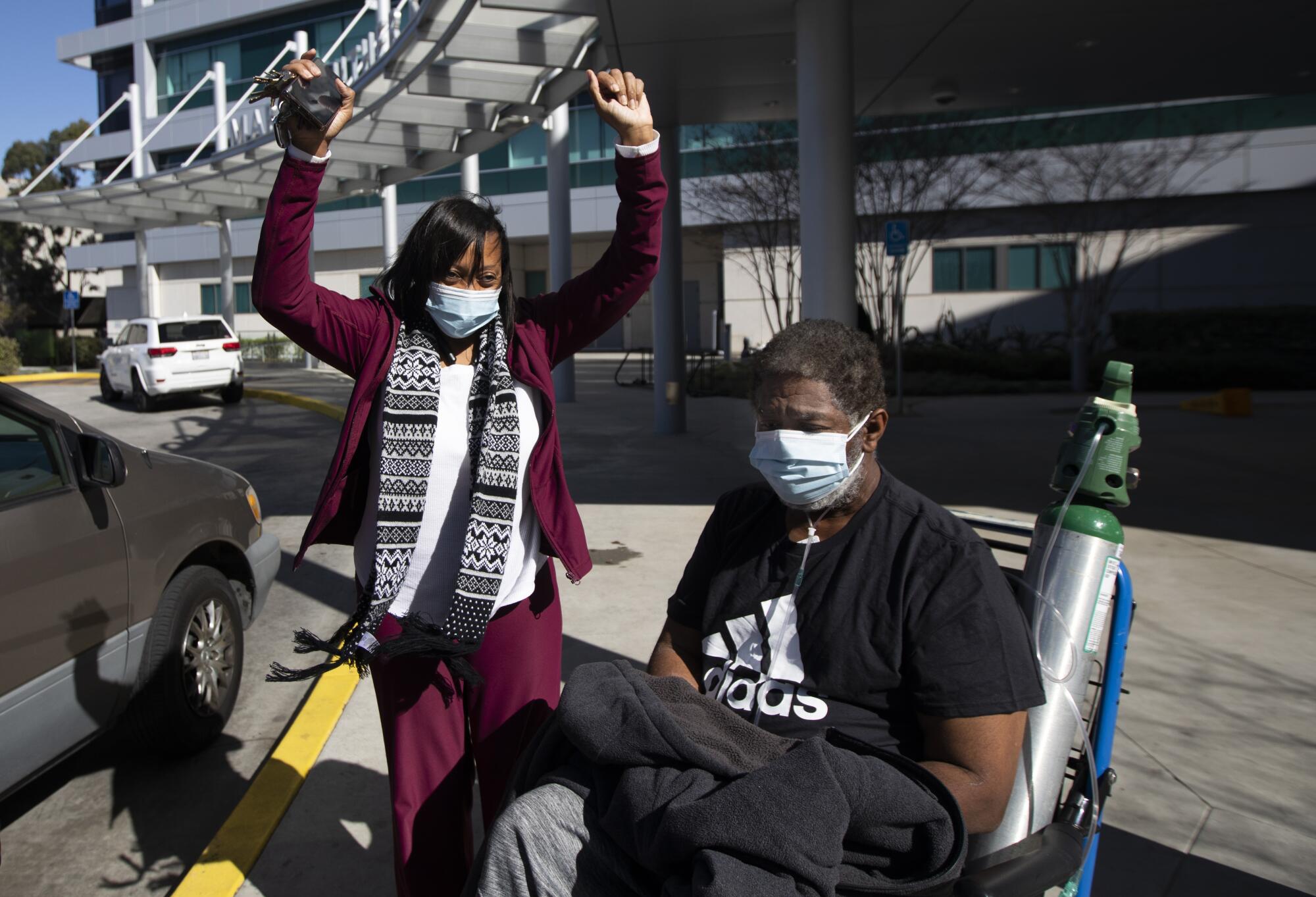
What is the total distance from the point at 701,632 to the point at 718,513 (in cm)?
31

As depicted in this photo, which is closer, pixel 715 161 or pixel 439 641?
pixel 439 641

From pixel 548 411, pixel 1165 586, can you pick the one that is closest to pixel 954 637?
pixel 548 411

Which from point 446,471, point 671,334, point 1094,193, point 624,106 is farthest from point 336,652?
point 1094,193

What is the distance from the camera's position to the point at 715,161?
2225 centimetres

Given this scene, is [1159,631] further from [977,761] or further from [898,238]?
[898,238]

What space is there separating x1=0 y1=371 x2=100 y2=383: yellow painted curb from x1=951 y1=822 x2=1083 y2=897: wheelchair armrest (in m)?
29.9

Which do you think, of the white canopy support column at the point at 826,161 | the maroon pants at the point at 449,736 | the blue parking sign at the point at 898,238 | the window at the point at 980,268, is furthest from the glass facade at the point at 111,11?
the maroon pants at the point at 449,736

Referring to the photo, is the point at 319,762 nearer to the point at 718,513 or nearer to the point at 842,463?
the point at 718,513

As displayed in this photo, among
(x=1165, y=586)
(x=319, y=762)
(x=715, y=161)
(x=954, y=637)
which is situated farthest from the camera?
(x=715, y=161)

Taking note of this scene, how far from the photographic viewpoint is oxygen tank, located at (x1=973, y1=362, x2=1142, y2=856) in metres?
2.19

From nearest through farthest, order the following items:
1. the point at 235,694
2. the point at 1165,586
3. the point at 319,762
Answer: the point at 319,762
the point at 235,694
the point at 1165,586

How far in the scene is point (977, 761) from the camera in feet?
6.55

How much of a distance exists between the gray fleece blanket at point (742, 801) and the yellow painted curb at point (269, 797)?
186 cm

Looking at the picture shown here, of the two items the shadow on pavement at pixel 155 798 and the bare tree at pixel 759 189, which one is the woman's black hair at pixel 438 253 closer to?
the shadow on pavement at pixel 155 798
